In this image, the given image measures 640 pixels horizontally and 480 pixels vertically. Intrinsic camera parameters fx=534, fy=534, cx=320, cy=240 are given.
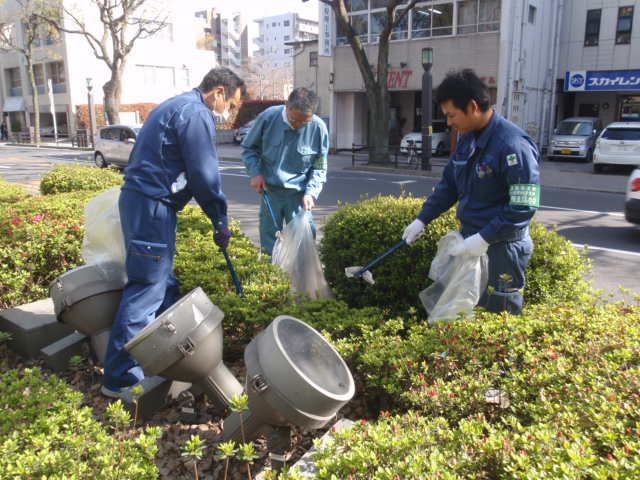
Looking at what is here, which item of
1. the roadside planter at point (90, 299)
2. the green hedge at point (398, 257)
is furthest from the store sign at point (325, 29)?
→ the roadside planter at point (90, 299)

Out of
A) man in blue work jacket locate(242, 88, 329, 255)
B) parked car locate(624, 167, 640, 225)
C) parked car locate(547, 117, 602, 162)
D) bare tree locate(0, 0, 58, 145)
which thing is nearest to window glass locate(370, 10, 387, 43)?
parked car locate(547, 117, 602, 162)

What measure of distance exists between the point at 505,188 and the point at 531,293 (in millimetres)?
1214

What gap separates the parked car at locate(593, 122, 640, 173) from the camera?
16156 mm

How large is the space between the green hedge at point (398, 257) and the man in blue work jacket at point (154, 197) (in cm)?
156

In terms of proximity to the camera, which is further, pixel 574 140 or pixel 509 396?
pixel 574 140

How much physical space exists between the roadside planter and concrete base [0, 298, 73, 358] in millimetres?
588

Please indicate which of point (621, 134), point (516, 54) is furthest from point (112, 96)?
point (621, 134)

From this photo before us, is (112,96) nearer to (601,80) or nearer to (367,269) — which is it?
(601,80)

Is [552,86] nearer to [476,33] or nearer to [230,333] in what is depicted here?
[476,33]

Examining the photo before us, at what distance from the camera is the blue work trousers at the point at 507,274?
291 centimetres

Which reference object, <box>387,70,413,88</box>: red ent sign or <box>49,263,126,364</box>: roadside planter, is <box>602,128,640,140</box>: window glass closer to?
<box>387,70,413,88</box>: red ent sign

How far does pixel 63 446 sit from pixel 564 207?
36.6 ft

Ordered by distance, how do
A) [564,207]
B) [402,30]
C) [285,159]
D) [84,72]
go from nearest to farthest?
[285,159]
[564,207]
[402,30]
[84,72]

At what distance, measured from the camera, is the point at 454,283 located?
3047 millimetres
